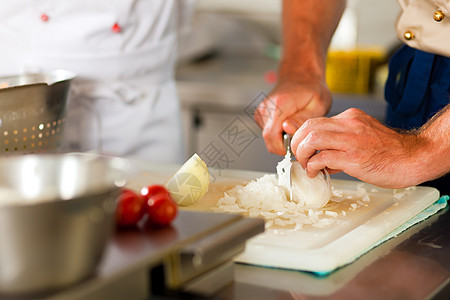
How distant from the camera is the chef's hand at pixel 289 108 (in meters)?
1.20

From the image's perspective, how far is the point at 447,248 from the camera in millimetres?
855

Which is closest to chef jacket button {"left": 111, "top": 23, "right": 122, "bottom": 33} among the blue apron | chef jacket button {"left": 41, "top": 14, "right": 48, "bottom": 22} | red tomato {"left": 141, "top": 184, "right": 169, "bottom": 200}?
chef jacket button {"left": 41, "top": 14, "right": 48, "bottom": 22}

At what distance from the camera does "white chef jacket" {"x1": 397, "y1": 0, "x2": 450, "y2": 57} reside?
117 cm

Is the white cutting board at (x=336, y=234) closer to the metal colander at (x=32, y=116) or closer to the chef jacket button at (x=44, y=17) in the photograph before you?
the metal colander at (x=32, y=116)

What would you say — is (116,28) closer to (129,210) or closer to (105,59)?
(105,59)

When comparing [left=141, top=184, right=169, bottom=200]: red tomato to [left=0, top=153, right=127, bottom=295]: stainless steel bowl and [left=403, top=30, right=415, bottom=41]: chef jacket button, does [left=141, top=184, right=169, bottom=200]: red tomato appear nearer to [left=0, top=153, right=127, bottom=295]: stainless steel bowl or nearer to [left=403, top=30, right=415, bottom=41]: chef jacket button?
[left=0, top=153, right=127, bottom=295]: stainless steel bowl

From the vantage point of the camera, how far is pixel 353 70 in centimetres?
227

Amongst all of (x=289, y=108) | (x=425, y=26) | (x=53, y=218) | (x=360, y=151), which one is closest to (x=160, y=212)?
(x=53, y=218)

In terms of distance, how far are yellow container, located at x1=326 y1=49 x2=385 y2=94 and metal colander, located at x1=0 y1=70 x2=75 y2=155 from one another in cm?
135

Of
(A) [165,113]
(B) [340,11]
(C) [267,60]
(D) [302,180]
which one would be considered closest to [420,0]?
(B) [340,11]

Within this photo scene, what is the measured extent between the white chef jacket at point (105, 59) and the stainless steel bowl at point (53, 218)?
85 cm

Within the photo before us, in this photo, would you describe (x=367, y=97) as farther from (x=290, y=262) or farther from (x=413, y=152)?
(x=290, y=262)

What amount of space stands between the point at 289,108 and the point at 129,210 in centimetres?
66

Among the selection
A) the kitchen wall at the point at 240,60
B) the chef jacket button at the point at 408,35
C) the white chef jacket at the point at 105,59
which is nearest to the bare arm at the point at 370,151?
the chef jacket button at the point at 408,35
